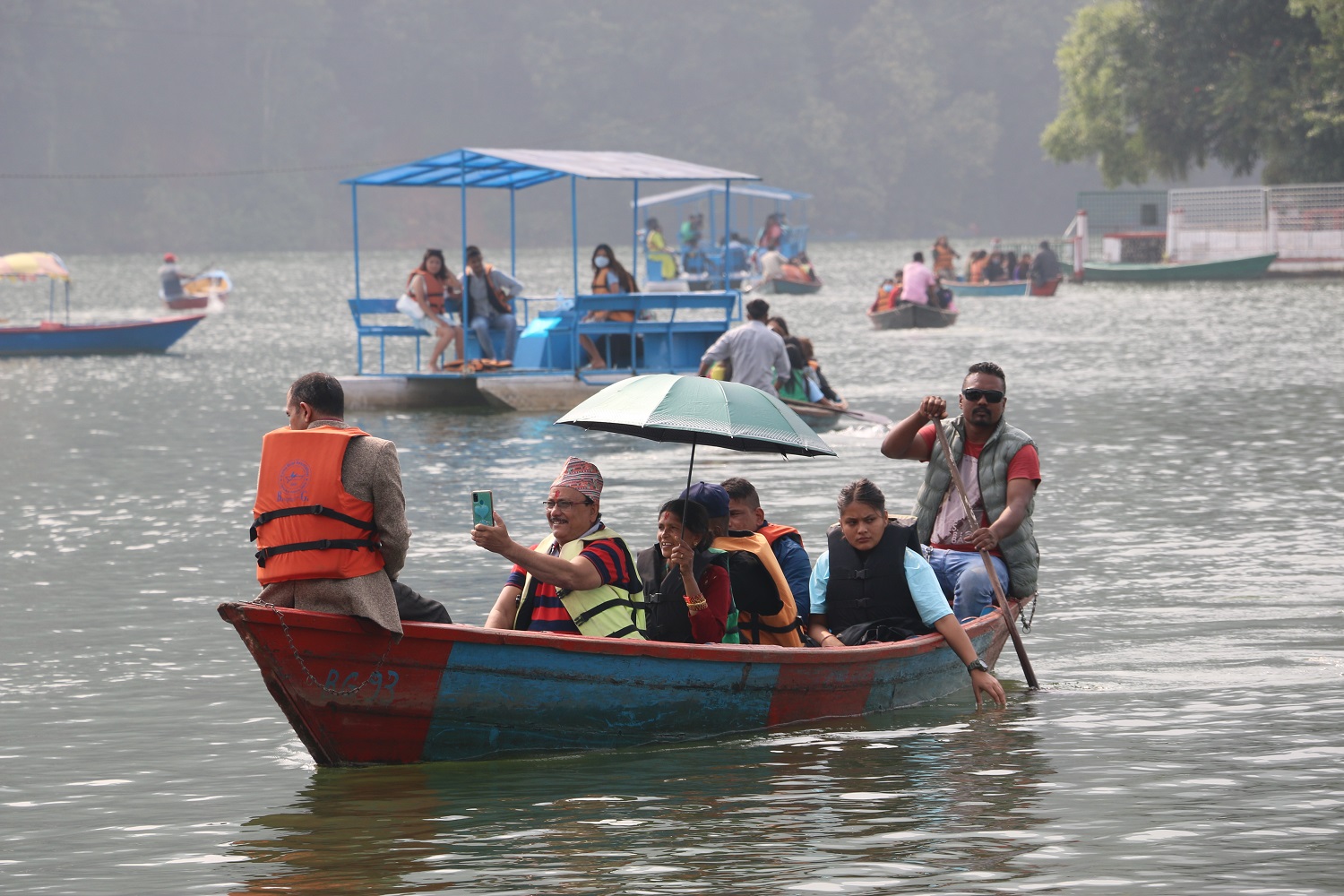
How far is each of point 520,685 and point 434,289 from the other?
621 inches

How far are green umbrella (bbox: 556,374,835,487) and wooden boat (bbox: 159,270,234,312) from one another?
43407 millimetres

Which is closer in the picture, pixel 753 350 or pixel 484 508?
pixel 484 508

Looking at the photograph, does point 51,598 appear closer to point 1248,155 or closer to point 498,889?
point 498,889

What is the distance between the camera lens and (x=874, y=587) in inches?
349

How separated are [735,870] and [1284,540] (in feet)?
25.2

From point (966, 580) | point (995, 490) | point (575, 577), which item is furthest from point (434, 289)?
point (575, 577)

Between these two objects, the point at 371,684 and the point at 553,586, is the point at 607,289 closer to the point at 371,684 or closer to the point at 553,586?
the point at 553,586

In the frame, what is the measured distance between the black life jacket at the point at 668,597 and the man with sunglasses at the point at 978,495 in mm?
1373

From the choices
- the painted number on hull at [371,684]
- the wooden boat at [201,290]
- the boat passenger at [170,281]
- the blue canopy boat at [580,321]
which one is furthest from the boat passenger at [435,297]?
the wooden boat at [201,290]

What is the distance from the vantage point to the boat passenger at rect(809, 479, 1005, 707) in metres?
8.61

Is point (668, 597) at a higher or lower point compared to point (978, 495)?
lower

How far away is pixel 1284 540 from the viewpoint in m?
13.3

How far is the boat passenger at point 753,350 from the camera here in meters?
18.3

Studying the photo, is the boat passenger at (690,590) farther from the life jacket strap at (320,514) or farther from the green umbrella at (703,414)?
the life jacket strap at (320,514)
